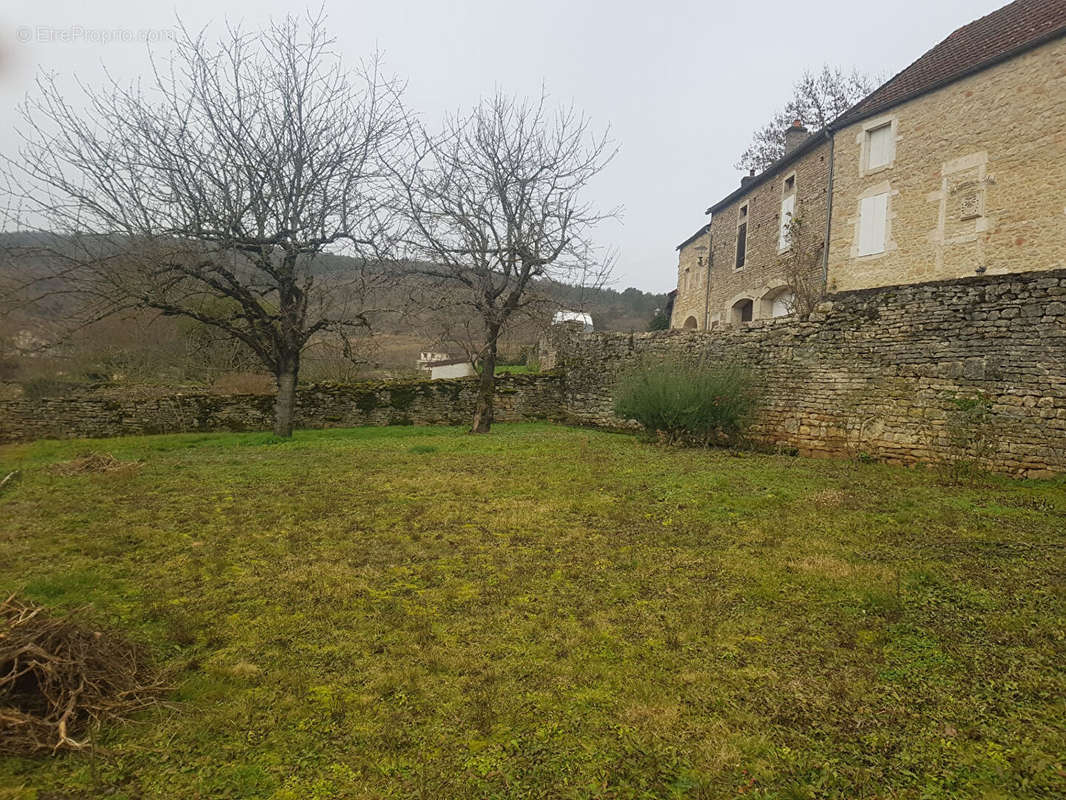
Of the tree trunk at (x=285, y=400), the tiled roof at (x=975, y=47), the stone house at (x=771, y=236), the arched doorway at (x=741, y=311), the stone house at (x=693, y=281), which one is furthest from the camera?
the stone house at (x=693, y=281)

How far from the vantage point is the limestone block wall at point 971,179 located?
34.2ft

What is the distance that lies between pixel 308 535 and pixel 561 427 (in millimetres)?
11064

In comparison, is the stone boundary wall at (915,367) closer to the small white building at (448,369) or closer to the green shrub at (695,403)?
the green shrub at (695,403)

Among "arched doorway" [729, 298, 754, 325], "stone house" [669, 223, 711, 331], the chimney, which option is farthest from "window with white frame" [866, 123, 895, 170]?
"stone house" [669, 223, 711, 331]

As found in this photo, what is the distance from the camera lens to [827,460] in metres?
8.62

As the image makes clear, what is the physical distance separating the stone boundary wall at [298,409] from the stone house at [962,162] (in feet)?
30.3

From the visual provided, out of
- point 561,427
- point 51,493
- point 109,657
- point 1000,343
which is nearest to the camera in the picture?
point 109,657

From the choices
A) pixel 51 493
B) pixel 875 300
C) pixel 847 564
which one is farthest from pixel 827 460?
pixel 51 493

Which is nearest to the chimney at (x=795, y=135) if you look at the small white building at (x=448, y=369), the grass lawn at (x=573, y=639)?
the grass lawn at (x=573, y=639)

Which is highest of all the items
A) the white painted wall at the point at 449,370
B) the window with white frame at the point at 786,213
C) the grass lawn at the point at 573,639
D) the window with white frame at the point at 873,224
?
the window with white frame at the point at 786,213

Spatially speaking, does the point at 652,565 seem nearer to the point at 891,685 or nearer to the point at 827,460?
the point at 891,685

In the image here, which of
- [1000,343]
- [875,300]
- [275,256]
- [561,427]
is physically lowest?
[561,427]

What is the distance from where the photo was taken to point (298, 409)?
1524 centimetres

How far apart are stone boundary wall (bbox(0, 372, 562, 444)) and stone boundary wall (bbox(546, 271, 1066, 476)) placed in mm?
7304
